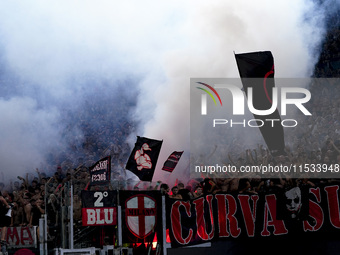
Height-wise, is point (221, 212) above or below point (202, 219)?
above

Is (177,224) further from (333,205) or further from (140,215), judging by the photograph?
(333,205)

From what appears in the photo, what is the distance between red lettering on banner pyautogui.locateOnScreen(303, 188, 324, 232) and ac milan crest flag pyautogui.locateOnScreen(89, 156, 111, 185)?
4.26m

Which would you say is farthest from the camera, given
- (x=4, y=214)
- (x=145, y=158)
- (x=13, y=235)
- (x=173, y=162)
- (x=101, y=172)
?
(x=173, y=162)

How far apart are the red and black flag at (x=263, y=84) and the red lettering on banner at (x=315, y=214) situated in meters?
2.63

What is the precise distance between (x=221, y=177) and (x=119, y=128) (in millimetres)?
12679

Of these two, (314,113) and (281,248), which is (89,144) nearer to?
(314,113)

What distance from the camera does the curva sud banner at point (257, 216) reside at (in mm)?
12836

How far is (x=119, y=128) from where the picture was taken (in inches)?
1028

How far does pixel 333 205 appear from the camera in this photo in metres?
12.9

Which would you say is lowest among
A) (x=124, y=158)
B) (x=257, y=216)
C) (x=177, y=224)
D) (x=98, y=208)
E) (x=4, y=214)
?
(x=177, y=224)

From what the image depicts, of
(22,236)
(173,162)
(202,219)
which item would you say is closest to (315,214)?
(202,219)

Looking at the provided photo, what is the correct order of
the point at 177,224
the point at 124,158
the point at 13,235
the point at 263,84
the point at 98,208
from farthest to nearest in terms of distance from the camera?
the point at 124,158, the point at 263,84, the point at 13,235, the point at 177,224, the point at 98,208

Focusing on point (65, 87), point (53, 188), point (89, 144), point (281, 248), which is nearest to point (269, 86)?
point (281, 248)

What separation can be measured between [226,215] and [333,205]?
2.13 m
